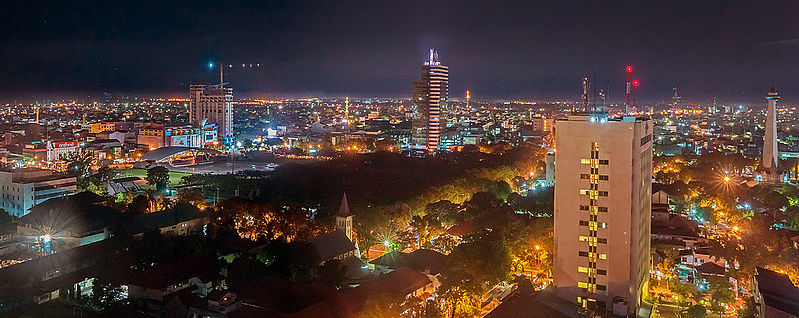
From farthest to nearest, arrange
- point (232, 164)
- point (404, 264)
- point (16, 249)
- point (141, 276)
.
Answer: point (232, 164), point (16, 249), point (404, 264), point (141, 276)

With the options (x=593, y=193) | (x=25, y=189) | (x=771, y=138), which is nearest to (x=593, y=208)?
(x=593, y=193)

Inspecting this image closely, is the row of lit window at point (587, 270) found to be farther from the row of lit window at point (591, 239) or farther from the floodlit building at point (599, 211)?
the row of lit window at point (591, 239)

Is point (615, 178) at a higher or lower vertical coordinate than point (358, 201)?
higher

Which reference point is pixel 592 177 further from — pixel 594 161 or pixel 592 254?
pixel 592 254

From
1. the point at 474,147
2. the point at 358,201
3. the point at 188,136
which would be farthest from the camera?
the point at 188,136

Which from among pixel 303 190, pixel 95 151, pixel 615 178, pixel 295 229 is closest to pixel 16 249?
pixel 295 229

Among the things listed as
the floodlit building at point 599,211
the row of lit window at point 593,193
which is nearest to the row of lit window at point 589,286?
the floodlit building at point 599,211

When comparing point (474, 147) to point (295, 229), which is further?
point (474, 147)

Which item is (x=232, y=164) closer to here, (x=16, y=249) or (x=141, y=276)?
(x=16, y=249)
